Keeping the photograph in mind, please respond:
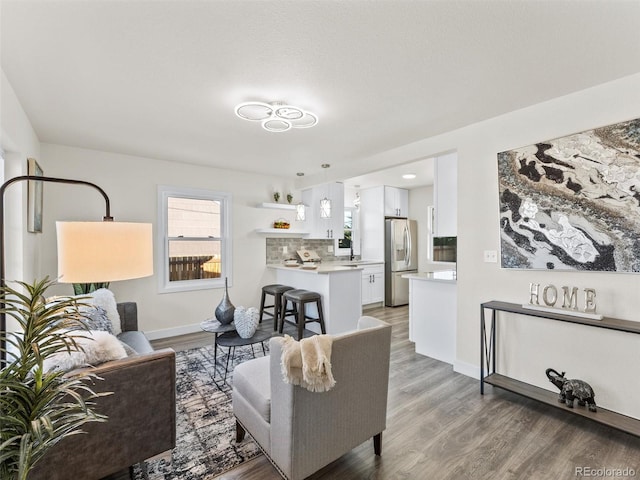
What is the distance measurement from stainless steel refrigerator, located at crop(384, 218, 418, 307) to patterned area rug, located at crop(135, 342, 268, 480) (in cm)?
383

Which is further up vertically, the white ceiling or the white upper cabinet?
the white ceiling

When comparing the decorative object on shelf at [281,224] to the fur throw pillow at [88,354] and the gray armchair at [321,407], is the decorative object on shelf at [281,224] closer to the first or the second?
the gray armchair at [321,407]

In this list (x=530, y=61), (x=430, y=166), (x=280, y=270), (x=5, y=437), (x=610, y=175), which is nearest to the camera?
(x=5, y=437)

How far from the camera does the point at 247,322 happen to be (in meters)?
2.79

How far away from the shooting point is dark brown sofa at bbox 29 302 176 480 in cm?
147

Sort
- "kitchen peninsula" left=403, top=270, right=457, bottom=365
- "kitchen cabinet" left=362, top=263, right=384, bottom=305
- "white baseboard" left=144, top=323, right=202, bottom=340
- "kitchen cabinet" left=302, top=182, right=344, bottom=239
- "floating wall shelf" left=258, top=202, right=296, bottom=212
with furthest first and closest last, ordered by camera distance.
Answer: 1. "kitchen cabinet" left=362, top=263, right=384, bottom=305
2. "kitchen cabinet" left=302, top=182, right=344, bottom=239
3. "floating wall shelf" left=258, top=202, right=296, bottom=212
4. "white baseboard" left=144, top=323, right=202, bottom=340
5. "kitchen peninsula" left=403, top=270, right=457, bottom=365

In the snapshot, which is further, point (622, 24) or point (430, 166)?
point (430, 166)

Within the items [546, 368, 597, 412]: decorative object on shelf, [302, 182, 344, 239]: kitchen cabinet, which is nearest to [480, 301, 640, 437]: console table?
[546, 368, 597, 412]: decorative object on shelf

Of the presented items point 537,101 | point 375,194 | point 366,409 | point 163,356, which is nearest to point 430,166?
point 375,194

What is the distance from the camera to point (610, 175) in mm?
2197

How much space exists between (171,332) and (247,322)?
224cm

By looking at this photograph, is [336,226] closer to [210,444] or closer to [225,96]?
[225,96]

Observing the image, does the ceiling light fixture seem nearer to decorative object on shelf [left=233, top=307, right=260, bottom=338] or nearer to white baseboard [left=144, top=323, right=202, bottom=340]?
decorative object on shelf [left=233, top=307, right=260, bottom=338]

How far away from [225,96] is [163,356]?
194 centimetres
